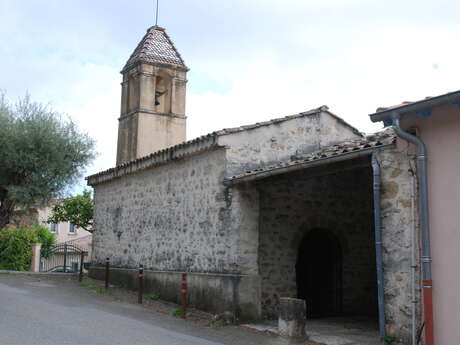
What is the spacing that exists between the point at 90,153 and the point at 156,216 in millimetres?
6244

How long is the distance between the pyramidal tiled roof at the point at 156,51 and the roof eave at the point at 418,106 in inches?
621

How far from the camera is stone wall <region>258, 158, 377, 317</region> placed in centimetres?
1164

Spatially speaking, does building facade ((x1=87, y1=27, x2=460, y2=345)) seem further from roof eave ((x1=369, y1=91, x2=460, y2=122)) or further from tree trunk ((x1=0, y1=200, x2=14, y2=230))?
tree trunk ((x1=0, y1=200, x2=14, y2=230))

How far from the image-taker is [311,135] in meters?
13.0

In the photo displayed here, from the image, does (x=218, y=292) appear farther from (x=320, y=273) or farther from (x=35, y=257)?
(x=35, y=257)

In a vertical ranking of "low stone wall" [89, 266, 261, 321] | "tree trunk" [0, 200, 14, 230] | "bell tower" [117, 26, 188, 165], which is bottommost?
"low stone wall" [89, 266, 261, 321]

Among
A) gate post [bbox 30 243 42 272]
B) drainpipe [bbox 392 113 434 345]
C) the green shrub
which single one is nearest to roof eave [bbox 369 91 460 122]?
drainpipe [bbox 392 113 434 345]

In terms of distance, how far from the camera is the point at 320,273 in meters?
12.9

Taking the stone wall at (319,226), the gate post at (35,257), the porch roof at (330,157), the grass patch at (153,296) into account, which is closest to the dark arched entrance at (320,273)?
the stone wall at (319,226)

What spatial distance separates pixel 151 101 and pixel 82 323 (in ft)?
44.8

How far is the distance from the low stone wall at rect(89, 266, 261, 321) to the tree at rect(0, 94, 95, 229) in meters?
6.99

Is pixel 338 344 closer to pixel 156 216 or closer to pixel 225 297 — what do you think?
pixel 225 297

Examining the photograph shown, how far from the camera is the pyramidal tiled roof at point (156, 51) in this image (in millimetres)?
22234

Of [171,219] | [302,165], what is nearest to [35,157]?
[171,219]
